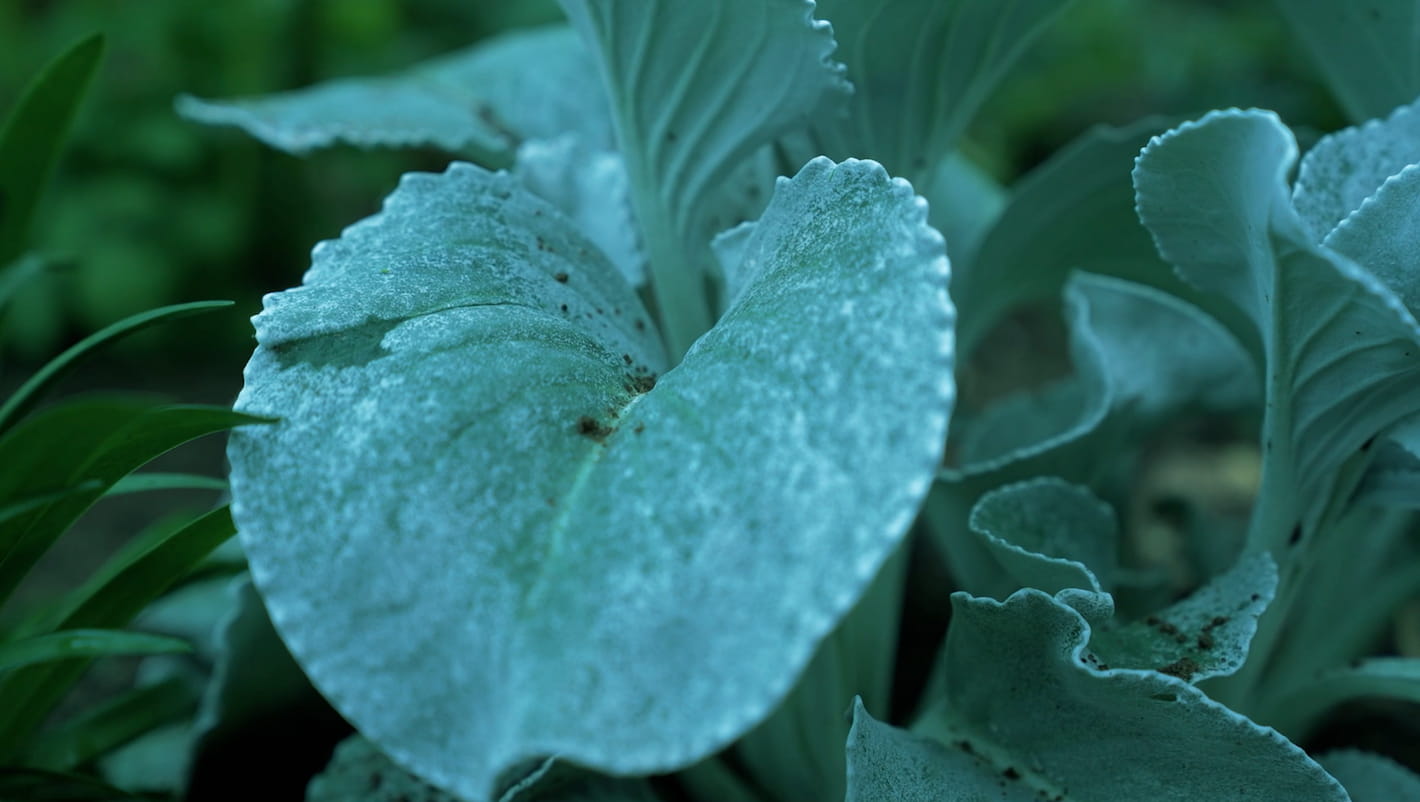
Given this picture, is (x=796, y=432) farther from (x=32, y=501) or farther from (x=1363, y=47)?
(x=1363, y=47)

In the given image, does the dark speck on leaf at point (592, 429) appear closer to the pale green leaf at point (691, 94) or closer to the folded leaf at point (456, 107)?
the pale green leaf at point (691, 94)

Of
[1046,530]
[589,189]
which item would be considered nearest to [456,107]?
[589,189]

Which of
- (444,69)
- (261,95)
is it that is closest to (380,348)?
(444,69)

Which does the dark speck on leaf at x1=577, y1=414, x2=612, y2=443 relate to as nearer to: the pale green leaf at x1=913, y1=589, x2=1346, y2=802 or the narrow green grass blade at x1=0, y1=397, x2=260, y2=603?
the narrow green grass blade at x1=0, y1=397, x2=260, y2=603

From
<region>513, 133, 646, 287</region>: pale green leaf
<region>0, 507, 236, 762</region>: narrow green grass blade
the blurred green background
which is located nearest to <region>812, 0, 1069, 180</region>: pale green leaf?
<region>513, 133, 646, 287</region>: pale green leaf

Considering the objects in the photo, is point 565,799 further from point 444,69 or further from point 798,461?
point 444,69

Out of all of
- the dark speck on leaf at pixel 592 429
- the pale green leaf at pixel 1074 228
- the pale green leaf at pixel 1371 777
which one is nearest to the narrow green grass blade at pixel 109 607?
the dark speck on leaf at pixel 592 429
